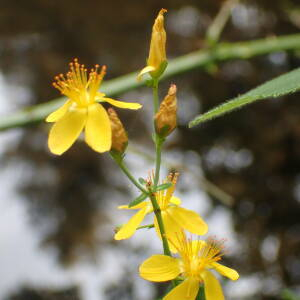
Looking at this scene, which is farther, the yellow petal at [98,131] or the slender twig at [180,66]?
the slender twig at [180,66]

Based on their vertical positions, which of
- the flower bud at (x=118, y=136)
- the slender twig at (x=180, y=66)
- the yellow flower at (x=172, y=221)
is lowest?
the yellow flower at (x=172, y=221)

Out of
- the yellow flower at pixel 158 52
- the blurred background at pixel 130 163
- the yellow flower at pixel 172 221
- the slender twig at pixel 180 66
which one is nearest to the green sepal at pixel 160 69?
the yellow flower at pixel 158 52

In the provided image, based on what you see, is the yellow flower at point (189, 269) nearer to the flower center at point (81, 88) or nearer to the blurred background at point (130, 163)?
the flower center at point (81, 88)

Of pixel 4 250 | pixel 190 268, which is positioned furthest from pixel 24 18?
pixel 190 268

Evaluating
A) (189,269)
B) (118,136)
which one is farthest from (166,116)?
(189,269)

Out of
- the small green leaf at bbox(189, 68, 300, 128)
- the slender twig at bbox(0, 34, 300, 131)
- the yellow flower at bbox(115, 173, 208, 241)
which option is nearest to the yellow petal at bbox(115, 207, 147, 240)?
the yellow flower at bbox(115, 173, 208, 241)

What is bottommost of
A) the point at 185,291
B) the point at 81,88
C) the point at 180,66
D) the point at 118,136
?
the point at 185,291

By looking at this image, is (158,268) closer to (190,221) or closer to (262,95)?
(190,221)

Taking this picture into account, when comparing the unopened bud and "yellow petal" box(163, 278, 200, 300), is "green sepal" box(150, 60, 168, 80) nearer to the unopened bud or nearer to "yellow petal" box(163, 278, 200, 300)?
the unopened bud
